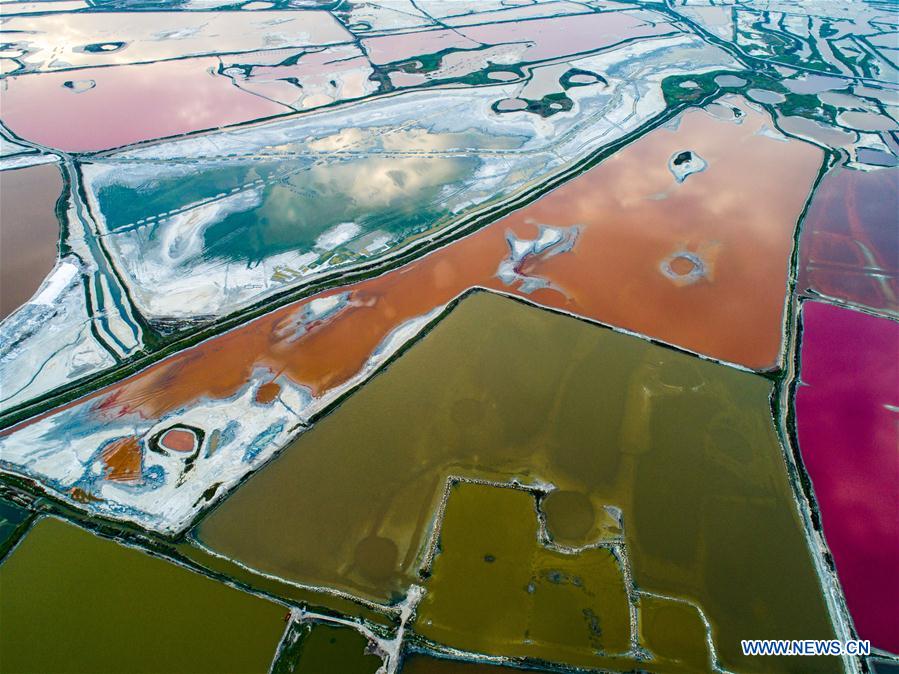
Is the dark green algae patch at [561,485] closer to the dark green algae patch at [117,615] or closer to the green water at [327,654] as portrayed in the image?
the green water at [327,654]

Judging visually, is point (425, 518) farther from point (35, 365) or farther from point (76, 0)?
point (76, 0)

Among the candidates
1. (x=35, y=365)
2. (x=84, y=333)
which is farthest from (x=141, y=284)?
(x=35, y=365)

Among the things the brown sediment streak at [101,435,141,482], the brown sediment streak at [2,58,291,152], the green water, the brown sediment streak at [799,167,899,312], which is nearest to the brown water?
the brown sediment streak at [2,58,291,152]

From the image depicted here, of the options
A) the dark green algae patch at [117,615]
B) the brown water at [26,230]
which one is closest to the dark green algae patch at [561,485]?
the dark green algae patch at [117,615]

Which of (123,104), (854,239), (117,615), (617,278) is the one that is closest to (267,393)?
(117,615)

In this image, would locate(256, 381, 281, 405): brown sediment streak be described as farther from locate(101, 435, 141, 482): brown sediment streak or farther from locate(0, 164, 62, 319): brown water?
locate(0, 164, 62, 319): brown water

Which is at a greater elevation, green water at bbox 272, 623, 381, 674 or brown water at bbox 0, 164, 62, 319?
brown water at bbox 0, 164, 62, 319

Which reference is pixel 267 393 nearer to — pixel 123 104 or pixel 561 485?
pixel 561 485
